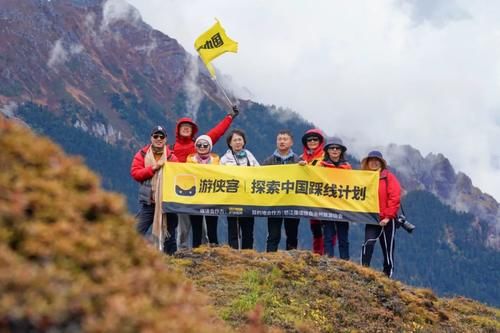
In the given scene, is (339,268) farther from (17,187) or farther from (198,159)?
(17,187)

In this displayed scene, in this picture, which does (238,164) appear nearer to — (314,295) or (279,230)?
(279,230)

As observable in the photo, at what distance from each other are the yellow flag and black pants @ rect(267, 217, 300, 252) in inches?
218

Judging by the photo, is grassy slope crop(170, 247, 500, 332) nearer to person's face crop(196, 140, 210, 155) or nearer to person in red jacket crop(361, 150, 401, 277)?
person in red jacket crop(361, 150, 401, 277)

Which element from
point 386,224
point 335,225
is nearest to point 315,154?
point 335,225

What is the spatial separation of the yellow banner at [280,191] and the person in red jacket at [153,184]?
1.30 feet

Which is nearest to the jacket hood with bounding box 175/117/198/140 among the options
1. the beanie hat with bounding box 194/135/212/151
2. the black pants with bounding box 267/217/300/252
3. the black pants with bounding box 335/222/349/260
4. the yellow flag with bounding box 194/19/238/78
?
the beanie hat with bounding box 194/135/212/151

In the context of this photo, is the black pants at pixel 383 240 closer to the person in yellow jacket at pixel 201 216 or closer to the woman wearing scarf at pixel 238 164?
the woman wearing scarf at pixel 238 164

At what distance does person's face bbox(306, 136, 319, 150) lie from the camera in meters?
14.4

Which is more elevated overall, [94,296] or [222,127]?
[222,127]

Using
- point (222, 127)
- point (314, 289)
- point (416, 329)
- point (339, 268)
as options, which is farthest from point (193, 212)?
point (416, 329)

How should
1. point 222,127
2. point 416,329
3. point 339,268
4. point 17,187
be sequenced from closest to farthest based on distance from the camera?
1. point 17,187
2. point 416,329
3. point 339,268
4. point 222,127

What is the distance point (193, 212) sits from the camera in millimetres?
14000

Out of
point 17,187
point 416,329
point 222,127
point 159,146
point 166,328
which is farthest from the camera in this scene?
point 222,127

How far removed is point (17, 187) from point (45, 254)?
0.40 metres
